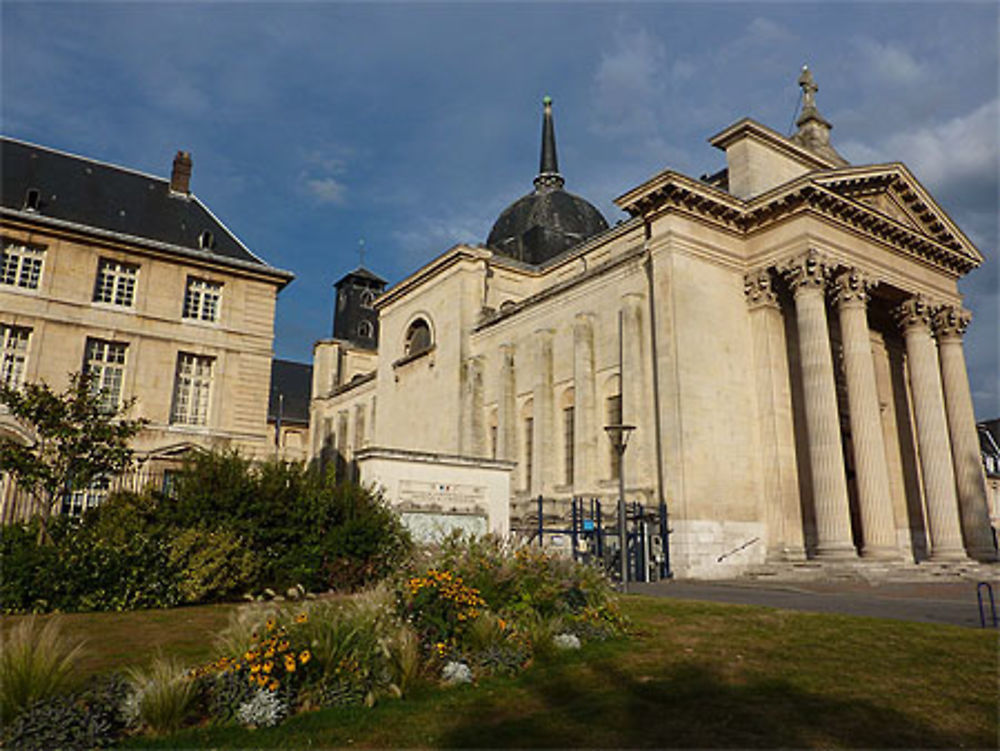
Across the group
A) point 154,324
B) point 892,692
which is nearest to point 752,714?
point 892,692

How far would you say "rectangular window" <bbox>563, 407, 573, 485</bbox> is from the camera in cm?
2822

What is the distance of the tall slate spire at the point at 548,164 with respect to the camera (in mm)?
45531

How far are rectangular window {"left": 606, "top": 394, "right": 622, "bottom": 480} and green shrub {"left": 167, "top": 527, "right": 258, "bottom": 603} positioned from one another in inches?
610

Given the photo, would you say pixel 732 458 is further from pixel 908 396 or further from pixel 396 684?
pixel 396 684

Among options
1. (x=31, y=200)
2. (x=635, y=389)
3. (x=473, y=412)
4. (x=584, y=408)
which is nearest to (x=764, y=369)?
(x=635, y=389)

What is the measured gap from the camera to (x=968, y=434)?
26484 mm

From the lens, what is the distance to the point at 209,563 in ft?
40.2

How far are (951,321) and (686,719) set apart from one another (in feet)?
91.8

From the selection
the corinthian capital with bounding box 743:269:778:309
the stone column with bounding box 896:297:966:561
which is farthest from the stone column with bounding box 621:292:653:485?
the stone column with bounding box 896:297:966:561

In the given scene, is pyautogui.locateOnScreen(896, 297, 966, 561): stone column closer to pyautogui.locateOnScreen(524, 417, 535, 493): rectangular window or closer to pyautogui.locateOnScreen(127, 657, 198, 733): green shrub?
pyautogui.locateOnScreen(524, 417, 535, 493): rectangular window

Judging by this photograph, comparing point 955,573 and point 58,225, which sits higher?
point 58,225

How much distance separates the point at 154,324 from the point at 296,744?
23.2 m

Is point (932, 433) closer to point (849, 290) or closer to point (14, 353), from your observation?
point (849, 290)

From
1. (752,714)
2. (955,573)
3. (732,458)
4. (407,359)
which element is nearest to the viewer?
(752,714)
